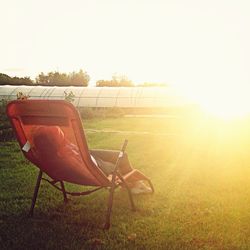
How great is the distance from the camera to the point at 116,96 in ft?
101

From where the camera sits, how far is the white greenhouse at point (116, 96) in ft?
97.0

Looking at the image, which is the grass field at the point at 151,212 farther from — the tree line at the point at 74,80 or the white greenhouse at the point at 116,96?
the tree line at the point at 74,80

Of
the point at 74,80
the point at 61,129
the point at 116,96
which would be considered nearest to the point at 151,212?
the point at 61,129

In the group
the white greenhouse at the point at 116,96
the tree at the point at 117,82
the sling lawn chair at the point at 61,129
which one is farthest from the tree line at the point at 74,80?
the sling lawn chair at the point at 61,129

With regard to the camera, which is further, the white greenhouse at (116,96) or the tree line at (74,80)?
the tree line at (74,80)

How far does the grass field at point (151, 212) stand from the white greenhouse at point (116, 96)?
67.7ft

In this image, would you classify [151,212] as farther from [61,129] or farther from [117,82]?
[117,82]

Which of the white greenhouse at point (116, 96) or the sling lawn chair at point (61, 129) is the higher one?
the sling lawn chair at point (61, 129)

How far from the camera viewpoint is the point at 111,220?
5.07 meters

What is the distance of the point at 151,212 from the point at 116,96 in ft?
83.9

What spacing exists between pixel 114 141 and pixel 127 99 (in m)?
18.5

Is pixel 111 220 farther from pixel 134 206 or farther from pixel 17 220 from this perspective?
pixel 17 220

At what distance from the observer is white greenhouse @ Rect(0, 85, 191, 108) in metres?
29.6

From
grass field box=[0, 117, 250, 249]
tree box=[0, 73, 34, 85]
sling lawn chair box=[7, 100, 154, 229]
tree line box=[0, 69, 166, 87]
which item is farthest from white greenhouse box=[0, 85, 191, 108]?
sling lawn chair box=[7, 100, 154, 229]
